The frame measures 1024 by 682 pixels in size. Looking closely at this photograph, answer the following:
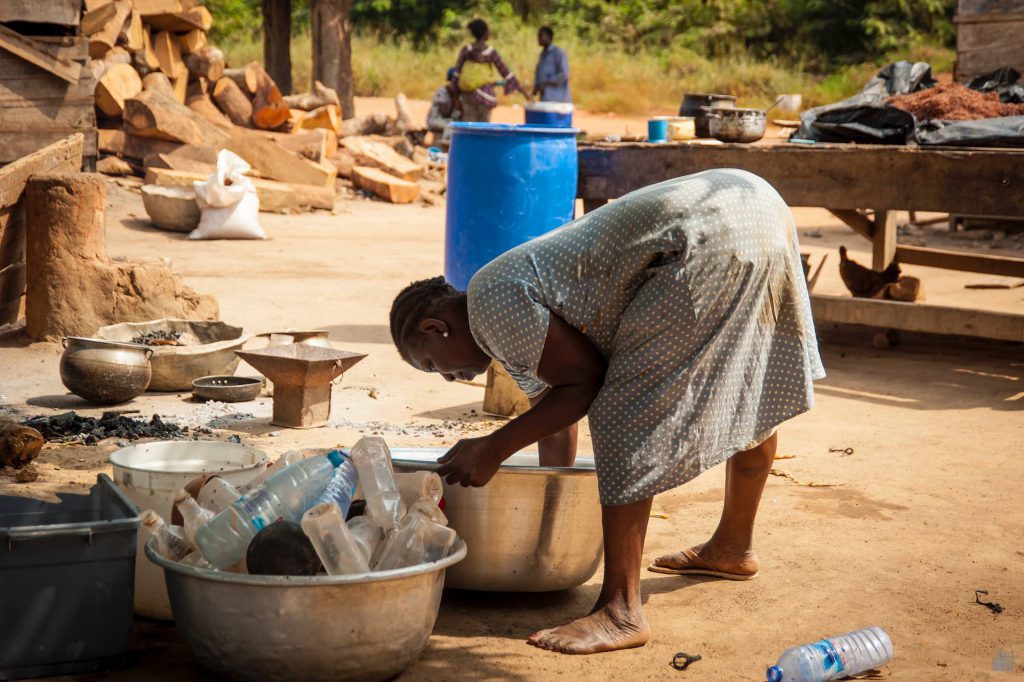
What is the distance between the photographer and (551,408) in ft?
9.29

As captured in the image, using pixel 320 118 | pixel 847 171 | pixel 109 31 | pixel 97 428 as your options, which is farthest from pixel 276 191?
pixel 97 428

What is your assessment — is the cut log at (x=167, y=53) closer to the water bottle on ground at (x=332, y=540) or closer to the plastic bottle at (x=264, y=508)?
the plastic bottle at (x=264, y=508)

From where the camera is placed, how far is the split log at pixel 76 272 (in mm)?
6141

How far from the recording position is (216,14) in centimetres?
3331

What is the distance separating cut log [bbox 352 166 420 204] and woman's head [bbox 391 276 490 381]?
10792mm

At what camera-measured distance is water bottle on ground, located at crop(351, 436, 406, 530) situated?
285cm

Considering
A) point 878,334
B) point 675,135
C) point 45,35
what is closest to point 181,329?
point 45,35

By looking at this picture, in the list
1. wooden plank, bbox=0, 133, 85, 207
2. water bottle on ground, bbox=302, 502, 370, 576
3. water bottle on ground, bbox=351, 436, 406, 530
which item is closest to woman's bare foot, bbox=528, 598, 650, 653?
water bottle on ground, bbox=351, 436, 406, 530

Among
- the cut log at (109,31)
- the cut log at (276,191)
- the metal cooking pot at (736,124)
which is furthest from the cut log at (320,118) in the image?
the metal cooking pot at (736,124)

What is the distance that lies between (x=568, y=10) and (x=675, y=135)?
27.2m

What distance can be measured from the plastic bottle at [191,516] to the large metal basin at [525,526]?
1.72 ft

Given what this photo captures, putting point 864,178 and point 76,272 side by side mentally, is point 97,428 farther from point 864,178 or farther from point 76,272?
point 864,178

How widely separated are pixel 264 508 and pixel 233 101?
471 inches

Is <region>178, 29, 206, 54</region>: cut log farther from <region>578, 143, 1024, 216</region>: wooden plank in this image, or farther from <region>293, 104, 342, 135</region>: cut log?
<region>578, 143, 1024, 216</region>: wooden plank
